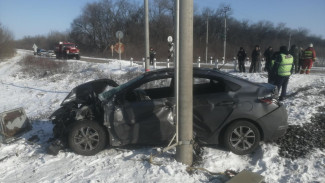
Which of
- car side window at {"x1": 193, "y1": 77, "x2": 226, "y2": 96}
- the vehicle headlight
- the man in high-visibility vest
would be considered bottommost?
the vehicle headlight

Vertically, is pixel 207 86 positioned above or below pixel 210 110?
above

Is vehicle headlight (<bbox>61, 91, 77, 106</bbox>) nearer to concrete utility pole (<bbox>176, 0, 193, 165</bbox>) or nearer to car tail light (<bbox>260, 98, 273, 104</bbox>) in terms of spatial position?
concrete utility pole (<bbox>176, 0, 193, 165</bbox>)

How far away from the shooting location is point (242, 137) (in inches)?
204

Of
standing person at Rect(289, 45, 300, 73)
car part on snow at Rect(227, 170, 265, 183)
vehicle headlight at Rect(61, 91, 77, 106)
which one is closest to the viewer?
car part on snow at Rect(227, 170, 265, 183)

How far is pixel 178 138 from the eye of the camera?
15.5 feet

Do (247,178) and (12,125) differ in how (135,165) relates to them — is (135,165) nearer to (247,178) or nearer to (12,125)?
(247,178)

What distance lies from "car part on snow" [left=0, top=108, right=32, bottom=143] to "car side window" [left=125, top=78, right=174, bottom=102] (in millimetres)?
3067

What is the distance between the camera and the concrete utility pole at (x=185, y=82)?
438 cm

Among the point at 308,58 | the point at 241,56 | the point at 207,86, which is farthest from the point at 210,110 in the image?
the point at 241,56

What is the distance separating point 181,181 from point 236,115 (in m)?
1.60

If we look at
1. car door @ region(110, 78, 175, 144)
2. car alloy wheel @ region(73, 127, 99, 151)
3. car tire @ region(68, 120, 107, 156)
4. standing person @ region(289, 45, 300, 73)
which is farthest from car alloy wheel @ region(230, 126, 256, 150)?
standing person @ region(289, 45, 300, 73)

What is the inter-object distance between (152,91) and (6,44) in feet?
170

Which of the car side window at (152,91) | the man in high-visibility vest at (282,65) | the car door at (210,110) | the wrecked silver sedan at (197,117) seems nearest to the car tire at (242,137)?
the wrecked silver sedan at (197,117)

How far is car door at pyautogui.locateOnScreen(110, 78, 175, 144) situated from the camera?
17.1 ft
